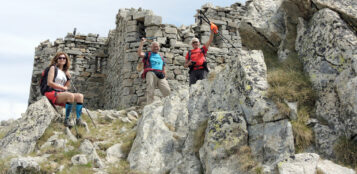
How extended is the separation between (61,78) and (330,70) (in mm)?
5346

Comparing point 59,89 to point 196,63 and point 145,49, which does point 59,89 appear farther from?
point 145,49

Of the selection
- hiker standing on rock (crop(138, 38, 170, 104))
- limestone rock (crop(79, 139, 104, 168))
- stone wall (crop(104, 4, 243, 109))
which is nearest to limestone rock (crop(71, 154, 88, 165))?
limestone rock (crop(79, 139, 104, 168))

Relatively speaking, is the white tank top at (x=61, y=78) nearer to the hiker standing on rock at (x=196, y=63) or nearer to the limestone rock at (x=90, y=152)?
the limestone rock at (x=90, y=152)

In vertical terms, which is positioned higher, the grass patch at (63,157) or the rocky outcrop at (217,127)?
the rocky outcrop at (217,127)

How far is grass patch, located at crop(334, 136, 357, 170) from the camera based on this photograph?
455 centimetres

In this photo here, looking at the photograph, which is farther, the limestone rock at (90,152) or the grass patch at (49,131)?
the grass patch at (49,131)

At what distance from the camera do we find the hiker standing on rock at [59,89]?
294 inches

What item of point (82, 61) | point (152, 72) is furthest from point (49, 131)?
point (82, 61)

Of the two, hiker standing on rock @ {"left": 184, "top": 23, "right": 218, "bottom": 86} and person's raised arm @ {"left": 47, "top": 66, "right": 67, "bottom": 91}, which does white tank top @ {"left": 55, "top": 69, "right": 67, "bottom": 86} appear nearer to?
person's raised arm @ {"left": 47, "top": 66, "right": 67, "bottom": 91}

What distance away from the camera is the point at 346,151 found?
4.66 m

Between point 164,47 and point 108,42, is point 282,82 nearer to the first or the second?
Answer: point 164,47

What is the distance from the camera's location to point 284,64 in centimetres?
642

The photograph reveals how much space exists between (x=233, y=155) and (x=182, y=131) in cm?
178

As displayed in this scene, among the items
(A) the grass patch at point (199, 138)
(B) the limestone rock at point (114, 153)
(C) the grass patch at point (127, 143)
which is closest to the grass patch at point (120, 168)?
(B) the limestone rock at point (114, 153)
